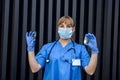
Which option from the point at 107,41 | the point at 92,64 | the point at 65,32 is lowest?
the point at 92,64

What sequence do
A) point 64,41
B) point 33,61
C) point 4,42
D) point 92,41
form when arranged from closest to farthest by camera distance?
point 92,41, point 33,61, point 64,41, point 4,42

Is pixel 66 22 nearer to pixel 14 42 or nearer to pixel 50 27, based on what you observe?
pixel 50 27

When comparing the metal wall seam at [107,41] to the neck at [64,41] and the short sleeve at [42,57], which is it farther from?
the short sleeve at [42,57]

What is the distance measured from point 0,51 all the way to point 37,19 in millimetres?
585

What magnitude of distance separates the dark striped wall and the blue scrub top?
3.25 feet

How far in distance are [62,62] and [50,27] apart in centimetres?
114

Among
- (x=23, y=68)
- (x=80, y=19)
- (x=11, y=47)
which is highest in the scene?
(x=80, y=19)

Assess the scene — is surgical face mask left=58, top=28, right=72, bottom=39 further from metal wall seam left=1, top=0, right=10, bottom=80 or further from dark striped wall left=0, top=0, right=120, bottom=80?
metal wall seam left=1, top=0, right=10, bottom=80

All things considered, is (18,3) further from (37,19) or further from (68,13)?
(68,13)

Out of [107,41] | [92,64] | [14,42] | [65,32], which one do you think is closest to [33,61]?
[65,32]

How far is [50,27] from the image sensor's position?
13.3 feet

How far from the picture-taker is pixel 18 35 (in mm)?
4027

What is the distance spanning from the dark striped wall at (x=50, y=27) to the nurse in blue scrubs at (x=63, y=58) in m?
0.99

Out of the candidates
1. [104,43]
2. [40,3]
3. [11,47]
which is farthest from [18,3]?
[104,43]
